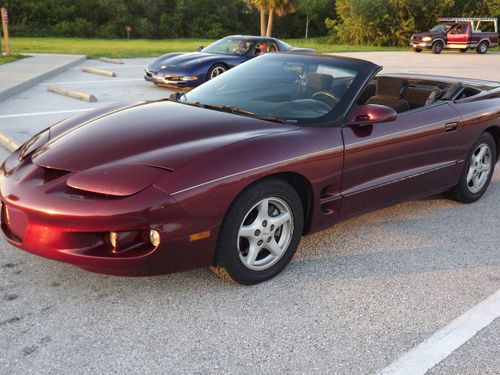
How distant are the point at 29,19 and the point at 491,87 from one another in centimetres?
4497

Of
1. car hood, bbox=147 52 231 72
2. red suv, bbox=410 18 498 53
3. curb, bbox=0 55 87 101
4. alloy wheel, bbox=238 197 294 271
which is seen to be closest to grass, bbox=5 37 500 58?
red suv, bbox=410 18 498 53

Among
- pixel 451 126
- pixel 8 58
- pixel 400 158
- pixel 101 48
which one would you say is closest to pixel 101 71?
pixel 8 58

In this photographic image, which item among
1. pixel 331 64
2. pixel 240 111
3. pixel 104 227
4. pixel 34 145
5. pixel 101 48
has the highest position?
pixel 331 64

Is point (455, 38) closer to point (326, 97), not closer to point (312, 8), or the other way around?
point (326, 97)

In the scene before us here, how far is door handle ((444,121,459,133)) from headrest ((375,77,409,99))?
620 millimetres

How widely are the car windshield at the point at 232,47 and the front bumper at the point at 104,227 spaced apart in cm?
996

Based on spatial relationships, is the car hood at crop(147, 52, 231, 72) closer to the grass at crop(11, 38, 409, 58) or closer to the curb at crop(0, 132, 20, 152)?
the curb at crop(0, 132, 20, 152)

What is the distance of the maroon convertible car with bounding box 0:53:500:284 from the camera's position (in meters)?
2.78

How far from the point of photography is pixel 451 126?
4.53 m

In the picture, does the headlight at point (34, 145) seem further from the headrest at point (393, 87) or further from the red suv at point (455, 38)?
the red suv at point (455, 38)

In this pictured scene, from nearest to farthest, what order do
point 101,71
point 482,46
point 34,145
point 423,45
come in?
point 34,145 < point 101,71 < point 423,45 < point 482,46

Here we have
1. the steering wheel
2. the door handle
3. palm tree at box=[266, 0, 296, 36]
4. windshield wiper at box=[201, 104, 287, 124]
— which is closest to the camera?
windshield wiper at box=[201, 104, 287, 124]

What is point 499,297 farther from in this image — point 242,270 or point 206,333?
point 206,333

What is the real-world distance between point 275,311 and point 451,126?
2.53m
